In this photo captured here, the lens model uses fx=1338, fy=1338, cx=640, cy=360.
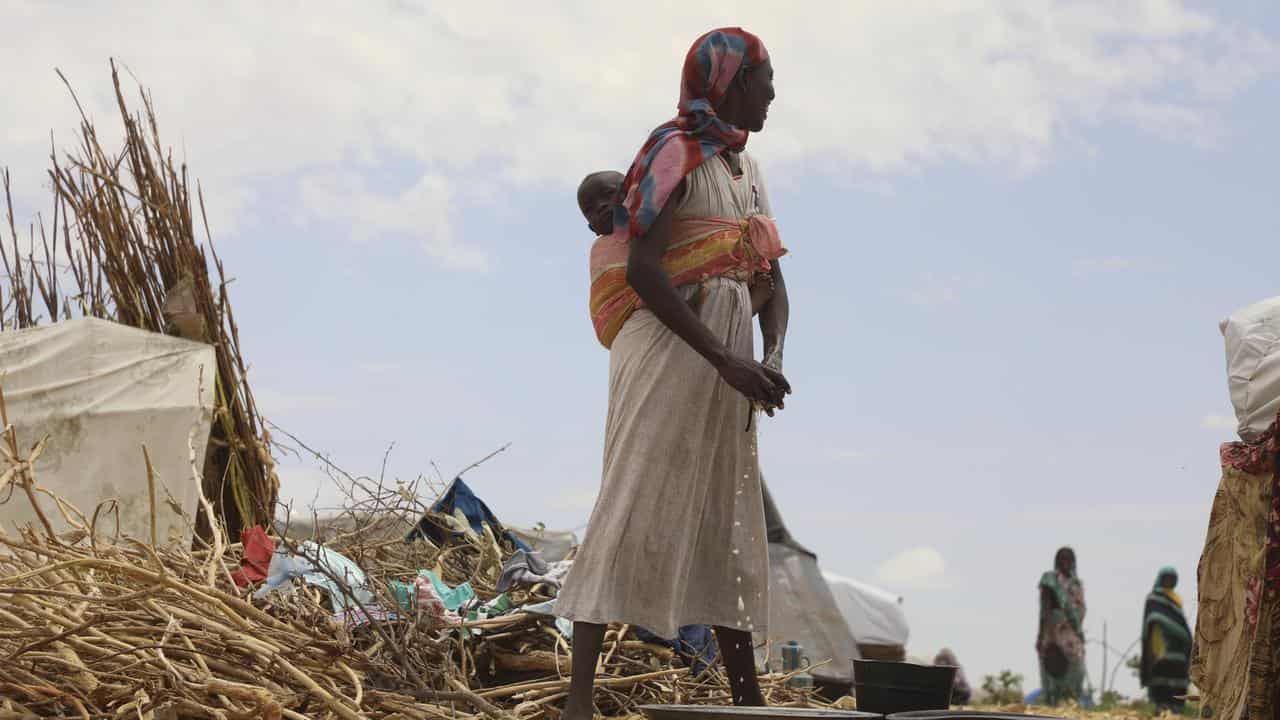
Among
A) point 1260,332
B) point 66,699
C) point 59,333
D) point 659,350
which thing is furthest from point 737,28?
point 59,333

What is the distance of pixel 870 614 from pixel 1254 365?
1046 cm

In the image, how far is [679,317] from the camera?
10.7 feet

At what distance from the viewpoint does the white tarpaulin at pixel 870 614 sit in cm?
1316

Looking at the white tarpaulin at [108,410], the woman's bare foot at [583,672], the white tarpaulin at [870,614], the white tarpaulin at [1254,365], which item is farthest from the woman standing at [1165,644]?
the woman's bare foot at [583,672]

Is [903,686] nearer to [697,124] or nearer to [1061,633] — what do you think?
[697,124]

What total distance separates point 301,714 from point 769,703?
1547 millimetres

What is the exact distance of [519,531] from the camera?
6.98 meters

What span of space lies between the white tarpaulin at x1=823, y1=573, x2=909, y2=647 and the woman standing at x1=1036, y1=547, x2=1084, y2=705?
4.59ft

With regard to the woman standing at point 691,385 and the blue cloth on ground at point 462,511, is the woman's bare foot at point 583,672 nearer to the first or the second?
the woman standing at point 691,385

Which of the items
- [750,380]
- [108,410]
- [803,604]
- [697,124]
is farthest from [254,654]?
[803,604]

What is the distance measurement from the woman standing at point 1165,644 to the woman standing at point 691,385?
30.1 feet

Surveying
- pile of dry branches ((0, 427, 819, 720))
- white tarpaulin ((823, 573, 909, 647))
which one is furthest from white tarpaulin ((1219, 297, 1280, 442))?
white tarpaulin ((823, 573, 909, 647))

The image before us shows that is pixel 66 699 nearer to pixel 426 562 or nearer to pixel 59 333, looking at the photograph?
pixel 426 562

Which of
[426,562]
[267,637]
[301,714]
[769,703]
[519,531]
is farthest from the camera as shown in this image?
[519,531]
